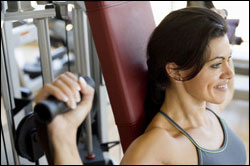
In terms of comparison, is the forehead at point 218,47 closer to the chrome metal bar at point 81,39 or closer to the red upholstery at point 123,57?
the red upholstery at point 123,57

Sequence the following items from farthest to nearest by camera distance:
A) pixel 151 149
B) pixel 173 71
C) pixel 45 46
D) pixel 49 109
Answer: pixel 45 46
pixel 173 71
pixel 151 149
pixel 49 109

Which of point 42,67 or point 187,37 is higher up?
point 187,37

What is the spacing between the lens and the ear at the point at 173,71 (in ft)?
3.35

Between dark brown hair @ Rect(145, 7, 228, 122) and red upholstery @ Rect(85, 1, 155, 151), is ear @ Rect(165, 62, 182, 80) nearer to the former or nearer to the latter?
dark brown hair @ Rect(145, 7, 228, 122)

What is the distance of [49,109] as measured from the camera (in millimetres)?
551

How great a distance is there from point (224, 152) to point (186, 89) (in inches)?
9.9

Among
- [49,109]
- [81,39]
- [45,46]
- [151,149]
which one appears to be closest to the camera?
[49,109]

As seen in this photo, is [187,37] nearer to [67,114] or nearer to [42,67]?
[67,114]

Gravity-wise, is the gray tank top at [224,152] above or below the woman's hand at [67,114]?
below

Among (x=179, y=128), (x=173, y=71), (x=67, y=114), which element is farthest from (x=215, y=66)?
(x=67, y=114)

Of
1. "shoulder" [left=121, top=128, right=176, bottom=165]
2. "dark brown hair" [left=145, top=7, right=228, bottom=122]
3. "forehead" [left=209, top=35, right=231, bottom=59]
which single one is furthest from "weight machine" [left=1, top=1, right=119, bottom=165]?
"forehead" [left=209, top=35, right=231, bottom=59]

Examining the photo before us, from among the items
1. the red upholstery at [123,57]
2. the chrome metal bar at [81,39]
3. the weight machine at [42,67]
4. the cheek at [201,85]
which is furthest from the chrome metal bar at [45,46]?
the cheek at [201,85]

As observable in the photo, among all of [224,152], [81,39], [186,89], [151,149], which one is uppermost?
[81,39]

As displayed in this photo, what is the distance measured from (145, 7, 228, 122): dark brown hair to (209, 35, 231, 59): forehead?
0.01 m
